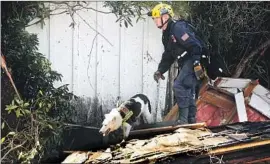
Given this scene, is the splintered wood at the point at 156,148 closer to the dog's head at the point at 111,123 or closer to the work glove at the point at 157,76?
the dog's head at the point at 111,123

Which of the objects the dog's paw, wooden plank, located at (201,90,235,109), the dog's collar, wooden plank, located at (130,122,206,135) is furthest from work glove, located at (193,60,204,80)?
the dog's paw

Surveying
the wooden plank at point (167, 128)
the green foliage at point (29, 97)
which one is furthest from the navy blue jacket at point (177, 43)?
the green foliage at point (29, 97)

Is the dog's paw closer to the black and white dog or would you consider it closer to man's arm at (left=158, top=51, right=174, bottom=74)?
the black and white dog

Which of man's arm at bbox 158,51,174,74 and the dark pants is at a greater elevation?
man's arm at bbox 158,51,174,74

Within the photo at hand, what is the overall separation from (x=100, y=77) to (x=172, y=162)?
0.57 m

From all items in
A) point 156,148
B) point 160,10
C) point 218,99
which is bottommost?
point 156,148

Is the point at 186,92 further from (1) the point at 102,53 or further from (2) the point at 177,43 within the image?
(1) the point at 102,53

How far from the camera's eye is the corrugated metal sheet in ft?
6.79

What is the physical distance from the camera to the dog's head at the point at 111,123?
2117 mm

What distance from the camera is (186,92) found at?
219 centimetres

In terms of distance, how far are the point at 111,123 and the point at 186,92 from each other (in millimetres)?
433

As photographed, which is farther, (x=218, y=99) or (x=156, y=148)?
(x=218, y=99)

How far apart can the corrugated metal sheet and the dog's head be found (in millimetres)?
45

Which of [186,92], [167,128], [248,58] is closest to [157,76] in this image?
[186,92]
